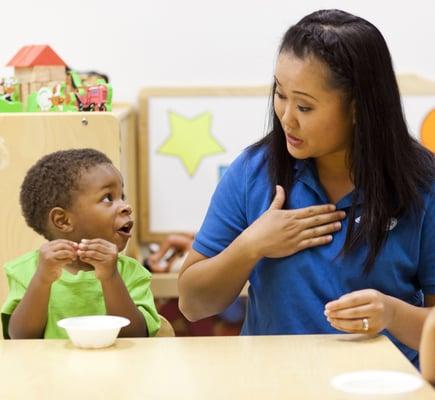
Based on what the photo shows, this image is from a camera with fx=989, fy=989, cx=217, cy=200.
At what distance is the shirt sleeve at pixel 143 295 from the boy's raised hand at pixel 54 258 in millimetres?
178

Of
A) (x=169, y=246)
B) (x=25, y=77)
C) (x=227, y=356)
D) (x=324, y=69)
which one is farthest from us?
(x=169, y=246)

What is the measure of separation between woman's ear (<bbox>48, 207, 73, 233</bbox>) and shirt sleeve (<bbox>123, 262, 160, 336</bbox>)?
135 millimetres

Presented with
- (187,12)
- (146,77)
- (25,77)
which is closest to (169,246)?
(146,77)

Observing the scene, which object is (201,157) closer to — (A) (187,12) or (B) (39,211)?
(A) (187,12)

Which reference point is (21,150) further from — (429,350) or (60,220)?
(429,350)

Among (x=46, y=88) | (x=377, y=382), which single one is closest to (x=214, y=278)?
(x=377, y=382)

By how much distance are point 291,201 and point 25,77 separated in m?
0.91

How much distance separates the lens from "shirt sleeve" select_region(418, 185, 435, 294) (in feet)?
5.36

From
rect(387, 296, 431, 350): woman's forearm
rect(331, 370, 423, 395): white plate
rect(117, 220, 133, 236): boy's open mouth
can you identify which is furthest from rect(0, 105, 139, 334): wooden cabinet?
rect(331, 370, 423, 395): white plate

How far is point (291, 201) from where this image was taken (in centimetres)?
167

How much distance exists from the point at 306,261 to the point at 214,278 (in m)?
0.15

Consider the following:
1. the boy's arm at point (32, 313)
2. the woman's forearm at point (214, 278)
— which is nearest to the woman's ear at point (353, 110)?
the woman's forearm at point (214, 278)

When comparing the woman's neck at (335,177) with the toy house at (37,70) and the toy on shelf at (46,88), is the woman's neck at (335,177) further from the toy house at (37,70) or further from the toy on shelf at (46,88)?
the toy house at (37,70)

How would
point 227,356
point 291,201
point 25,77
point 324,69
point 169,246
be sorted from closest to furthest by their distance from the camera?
point 227,356 → point 324,69 → point 291,201 → point 25,77 → point 169,246
